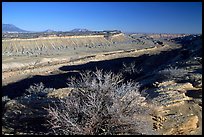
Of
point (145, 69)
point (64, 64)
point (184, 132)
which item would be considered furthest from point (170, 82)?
point (64, 64)

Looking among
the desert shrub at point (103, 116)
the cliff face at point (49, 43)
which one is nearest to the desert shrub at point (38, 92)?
the desert shrub at point (103, 116)

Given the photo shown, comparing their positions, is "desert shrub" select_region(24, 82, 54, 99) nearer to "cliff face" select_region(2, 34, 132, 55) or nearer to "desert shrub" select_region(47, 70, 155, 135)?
"desert shrub" select_region(47, 70, 155, 135)

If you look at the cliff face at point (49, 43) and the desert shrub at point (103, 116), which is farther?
the cliff face at point (49, 43)

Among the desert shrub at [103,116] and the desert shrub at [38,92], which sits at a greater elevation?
the desert shrub at [103,116]

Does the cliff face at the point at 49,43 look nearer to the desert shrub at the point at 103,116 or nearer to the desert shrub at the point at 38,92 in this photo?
the desert shrub at the point at 38,92

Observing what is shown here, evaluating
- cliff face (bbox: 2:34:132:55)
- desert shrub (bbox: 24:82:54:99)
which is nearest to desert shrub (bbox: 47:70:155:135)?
desert shrub (bbox: 24:82:54:99)

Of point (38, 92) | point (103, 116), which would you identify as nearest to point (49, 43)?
point (38, 92)

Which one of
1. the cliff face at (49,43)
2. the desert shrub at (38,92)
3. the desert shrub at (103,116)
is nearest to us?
the desert shrub at (103,116)

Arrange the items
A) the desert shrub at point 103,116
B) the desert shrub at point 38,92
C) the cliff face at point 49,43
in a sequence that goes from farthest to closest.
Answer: the cliff face at point 49,43
the desert shrub at point 38,92
the desert shrub at point 103,116

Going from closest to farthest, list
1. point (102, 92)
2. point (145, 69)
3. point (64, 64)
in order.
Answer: point (102, 92)
point (145, 69)
point (64, 64)

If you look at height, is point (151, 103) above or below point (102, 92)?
below

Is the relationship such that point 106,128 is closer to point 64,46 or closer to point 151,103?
point 151,103

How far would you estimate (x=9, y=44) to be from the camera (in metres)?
93.8

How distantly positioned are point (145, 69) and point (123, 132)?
31.3m
